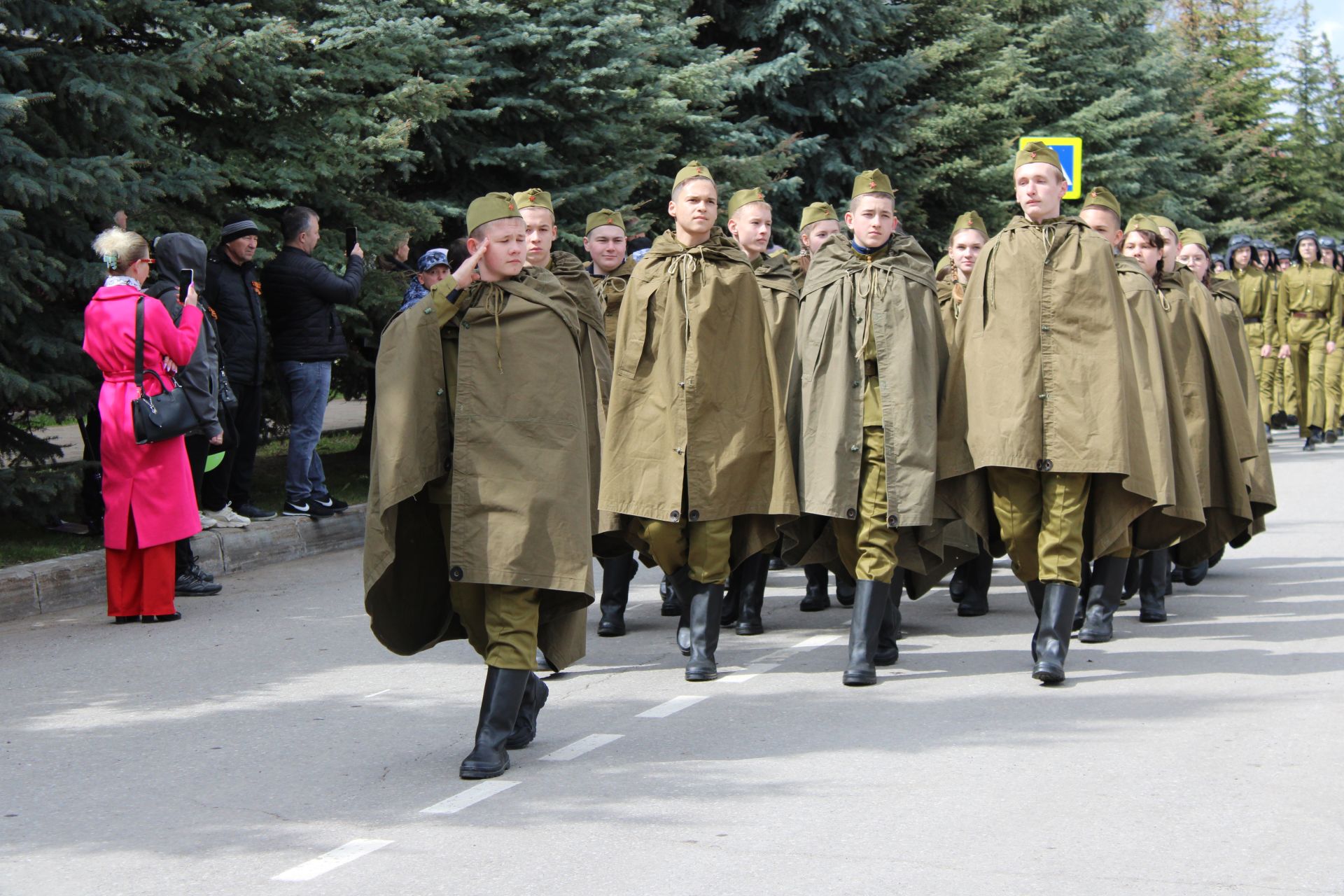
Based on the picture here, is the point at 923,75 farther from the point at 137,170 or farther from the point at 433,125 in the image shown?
the point at 137,170

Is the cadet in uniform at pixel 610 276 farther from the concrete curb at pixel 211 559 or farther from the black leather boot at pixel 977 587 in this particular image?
the concrete curb at pixel 211 559

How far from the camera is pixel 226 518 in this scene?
11.7m

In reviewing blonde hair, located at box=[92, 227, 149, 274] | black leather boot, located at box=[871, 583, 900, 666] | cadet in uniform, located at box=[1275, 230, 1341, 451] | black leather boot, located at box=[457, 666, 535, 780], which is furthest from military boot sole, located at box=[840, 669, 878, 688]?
cadet in uniform, located at box=[1275, 230, 1341, 451]

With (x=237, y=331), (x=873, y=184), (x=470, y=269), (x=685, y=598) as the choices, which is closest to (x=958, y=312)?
(x=873, y=184)

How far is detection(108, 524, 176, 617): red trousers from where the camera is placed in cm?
926

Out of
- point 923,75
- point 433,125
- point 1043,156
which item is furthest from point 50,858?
point 923,75

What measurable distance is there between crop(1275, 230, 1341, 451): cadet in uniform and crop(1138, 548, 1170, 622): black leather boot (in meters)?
11.8

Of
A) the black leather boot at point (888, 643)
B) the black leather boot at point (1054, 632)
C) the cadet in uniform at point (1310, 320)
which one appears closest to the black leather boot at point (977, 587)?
the black leather boot at point (888, 643)

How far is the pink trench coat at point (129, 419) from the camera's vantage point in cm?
930

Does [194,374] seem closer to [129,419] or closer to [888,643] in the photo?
[129,419]

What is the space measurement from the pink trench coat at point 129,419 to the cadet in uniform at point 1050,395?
4429 mm

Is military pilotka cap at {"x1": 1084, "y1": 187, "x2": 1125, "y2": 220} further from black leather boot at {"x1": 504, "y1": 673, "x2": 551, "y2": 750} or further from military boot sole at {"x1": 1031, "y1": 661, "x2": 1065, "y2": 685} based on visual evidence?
black leather boot at {"x1": 504, "y1": 673, "x2": 551, "y2": 750}

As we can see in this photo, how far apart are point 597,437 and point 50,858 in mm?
2745

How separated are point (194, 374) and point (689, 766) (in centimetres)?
495
